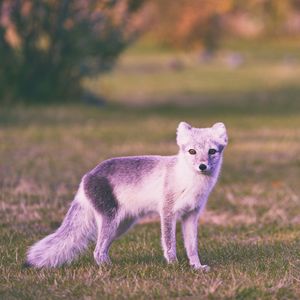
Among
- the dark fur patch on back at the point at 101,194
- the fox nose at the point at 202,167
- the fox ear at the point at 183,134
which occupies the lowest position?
the dark fur patch on back at the point at 101,194

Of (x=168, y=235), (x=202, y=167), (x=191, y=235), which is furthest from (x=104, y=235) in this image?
(x=202, y=167)

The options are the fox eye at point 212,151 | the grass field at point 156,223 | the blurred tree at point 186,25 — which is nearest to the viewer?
the grass field at point 156,223

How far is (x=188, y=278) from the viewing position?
20.7ft

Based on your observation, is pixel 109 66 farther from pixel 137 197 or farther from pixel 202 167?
pixel 202 167

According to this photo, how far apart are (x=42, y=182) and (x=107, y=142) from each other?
467cm

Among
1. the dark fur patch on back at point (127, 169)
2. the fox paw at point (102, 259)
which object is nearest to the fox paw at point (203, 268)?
the fox paw at point (102, 259)

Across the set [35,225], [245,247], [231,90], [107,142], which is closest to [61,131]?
[107,142]

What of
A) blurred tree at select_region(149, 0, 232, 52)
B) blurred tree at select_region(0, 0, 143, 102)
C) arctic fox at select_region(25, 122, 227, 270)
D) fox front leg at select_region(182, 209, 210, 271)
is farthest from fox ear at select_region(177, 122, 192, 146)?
blurred tree at select_region(149, 0, 232, 52)

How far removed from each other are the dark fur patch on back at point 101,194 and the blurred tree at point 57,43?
1441cm

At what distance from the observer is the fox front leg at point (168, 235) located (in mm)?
6797

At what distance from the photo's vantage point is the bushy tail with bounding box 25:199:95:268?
659 centimetres

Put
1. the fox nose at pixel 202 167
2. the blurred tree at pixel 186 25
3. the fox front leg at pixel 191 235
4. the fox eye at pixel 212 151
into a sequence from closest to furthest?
the fox nose at pixel 202 167 < the fox eye at pixel 212 151 < the fox front leg at pixel 191 235 < the blurred tree at pixel 186 25

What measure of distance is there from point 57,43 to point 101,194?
15359 mm

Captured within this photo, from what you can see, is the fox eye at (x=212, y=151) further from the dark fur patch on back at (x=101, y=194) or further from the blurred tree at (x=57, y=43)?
the blurred tree at (x=57, y=43)
